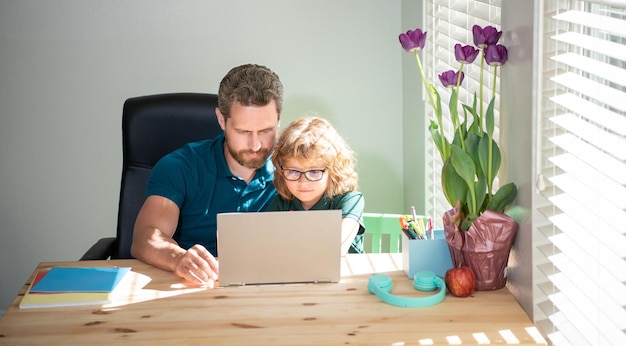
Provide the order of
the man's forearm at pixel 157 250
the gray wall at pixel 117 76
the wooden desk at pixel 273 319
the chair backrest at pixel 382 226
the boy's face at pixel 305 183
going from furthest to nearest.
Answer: the gray wall at pixel 117 76
the chair backrest at pixel 382 226
the boy's face at pixel 305 183
the man's forearm at pixel 157 250
the wooden desk at pixel 273 319

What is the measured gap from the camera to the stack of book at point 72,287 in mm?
1912

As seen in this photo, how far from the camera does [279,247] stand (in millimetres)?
1954

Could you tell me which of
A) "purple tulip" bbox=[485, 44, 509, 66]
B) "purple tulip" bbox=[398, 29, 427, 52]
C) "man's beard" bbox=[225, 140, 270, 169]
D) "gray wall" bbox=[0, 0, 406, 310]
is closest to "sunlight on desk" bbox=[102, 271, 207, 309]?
"man's beard" bbox=[225, 140, 270, 169]

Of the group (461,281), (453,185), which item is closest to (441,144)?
(453,185)

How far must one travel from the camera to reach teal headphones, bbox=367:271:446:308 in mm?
1844

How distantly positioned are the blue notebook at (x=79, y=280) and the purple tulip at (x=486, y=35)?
41.1 inches

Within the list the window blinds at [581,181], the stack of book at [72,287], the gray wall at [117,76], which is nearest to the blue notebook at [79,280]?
the stack of book at [72,287]

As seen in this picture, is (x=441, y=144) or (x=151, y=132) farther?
(x=151, y=132)

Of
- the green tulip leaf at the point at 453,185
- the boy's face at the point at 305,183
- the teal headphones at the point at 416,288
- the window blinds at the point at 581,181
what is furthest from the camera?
the boy's face at the point at 305,183

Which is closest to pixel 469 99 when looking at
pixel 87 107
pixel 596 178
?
pixel 596 178

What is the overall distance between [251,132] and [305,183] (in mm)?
267

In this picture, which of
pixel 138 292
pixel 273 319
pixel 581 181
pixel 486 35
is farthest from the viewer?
pixel 138 292

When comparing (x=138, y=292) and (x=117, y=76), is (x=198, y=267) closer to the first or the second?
(x=138, y=292)

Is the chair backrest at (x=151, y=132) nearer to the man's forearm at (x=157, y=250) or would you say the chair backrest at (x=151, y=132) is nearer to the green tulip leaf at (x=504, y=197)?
the man's forearm at (x=157, y=250)
